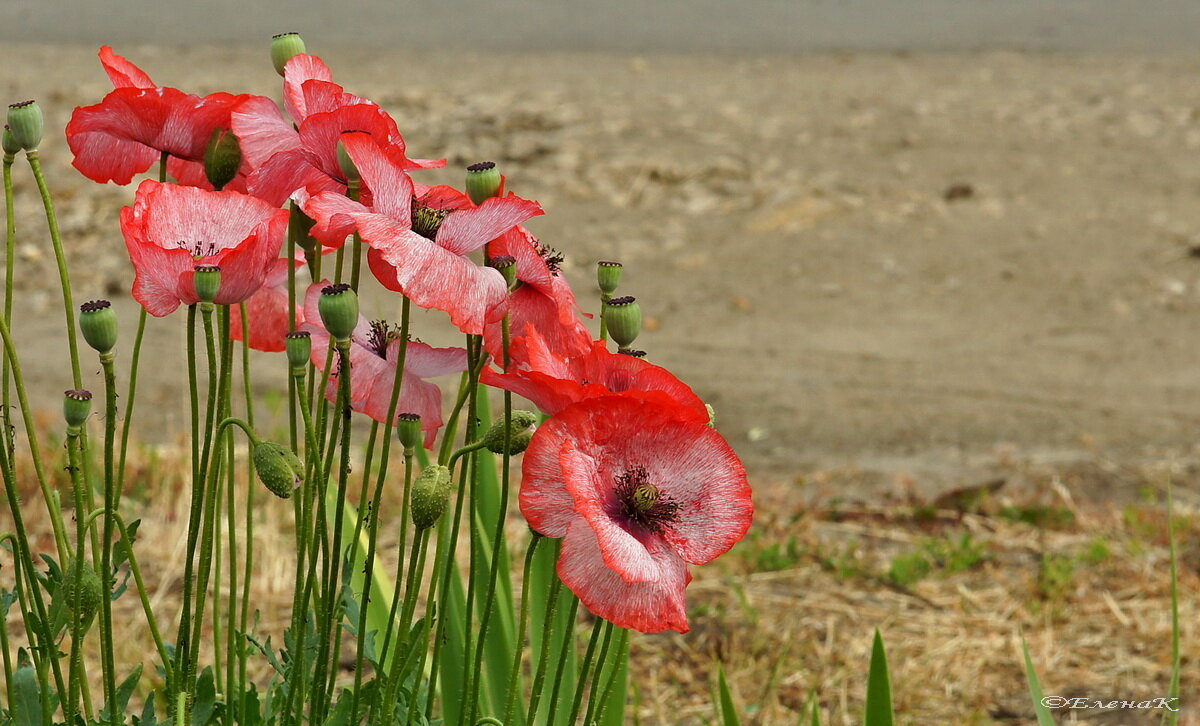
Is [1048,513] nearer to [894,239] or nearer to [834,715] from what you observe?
[834,715]

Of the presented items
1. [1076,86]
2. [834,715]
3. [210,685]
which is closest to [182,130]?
[210,685]

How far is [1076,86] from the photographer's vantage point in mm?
7598

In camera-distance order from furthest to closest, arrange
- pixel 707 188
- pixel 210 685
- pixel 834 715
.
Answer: pixel 707 188 < pixel 834 715 < pixel 210 685

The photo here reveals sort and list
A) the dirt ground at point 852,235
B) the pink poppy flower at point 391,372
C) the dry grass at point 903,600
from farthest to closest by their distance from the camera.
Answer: the dirt ground at point 852,235
the dry grass at point 903,600
the pink poppy flower at point 391,372

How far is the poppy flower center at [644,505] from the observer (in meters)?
0.94

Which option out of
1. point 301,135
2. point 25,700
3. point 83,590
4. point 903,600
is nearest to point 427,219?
point 301,135

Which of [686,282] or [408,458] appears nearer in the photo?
[408,458]

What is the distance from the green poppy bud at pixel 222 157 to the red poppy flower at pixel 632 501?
366 millimetres

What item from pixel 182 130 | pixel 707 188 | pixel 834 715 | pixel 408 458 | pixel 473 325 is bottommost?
pixel 834 715

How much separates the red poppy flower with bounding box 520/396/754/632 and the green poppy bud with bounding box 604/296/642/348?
141 millimetres

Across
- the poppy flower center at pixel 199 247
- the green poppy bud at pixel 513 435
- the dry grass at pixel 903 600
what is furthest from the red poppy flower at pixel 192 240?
the dry grass at pixel 903 600

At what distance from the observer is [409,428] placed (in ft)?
3.43

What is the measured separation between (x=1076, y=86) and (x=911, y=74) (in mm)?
1000

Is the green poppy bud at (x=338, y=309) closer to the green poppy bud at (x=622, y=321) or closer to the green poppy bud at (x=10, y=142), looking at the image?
the green poppy bud at (x=622, y=321)
